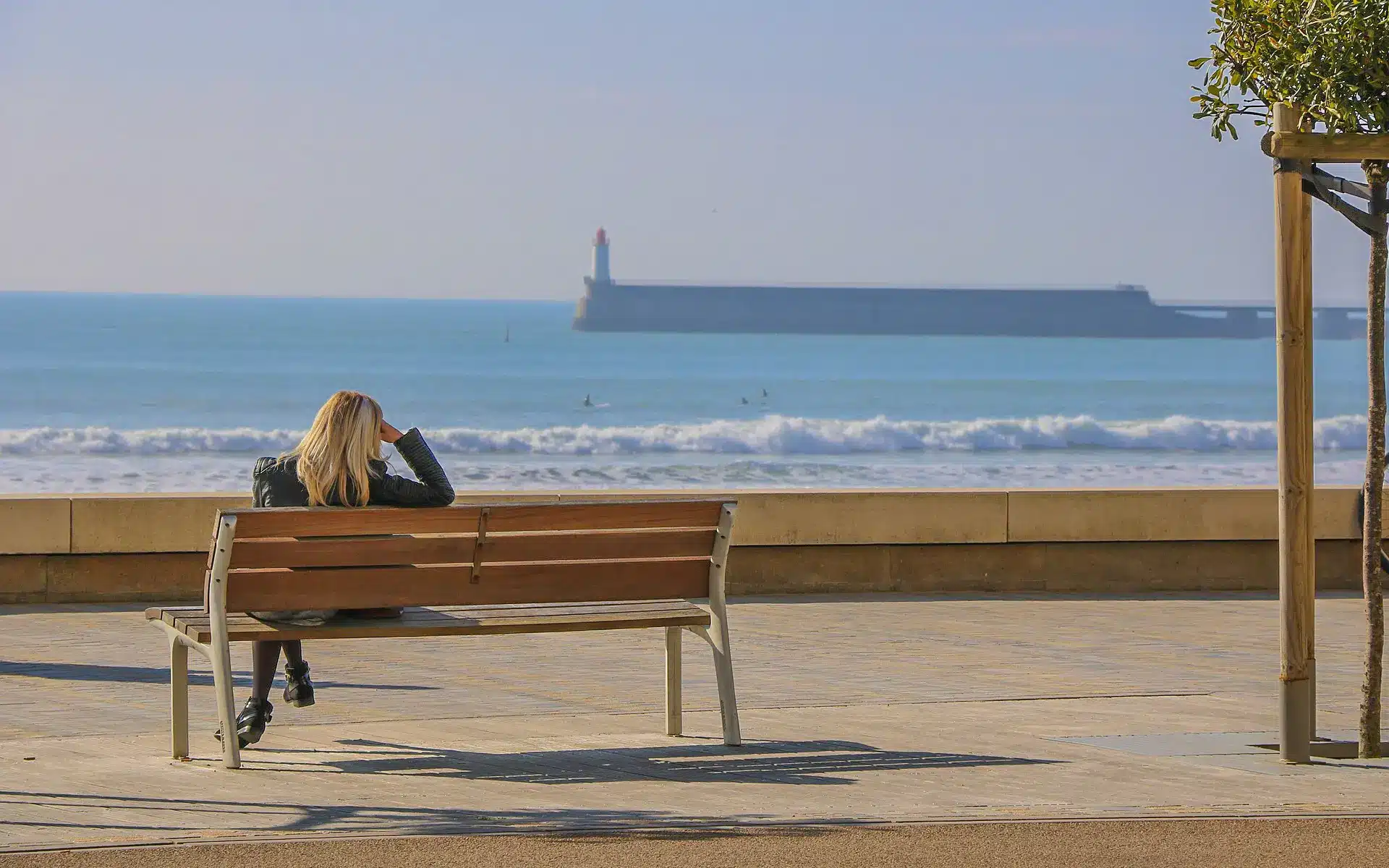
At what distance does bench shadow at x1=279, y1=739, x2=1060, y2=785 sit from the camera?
5.79 meters

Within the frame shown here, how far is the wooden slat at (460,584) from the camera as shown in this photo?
5898 mm

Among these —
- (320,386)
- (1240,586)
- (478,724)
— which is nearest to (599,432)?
(320,386)

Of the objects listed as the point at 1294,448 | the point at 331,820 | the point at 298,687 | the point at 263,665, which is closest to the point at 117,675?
the point at 298,687

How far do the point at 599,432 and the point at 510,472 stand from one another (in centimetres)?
764

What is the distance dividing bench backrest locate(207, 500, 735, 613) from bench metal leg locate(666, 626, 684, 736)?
8.4 inches

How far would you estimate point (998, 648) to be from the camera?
9039 millimetres

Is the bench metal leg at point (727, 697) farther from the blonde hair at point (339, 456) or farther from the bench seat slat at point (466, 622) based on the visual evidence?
the blonde hair at point (339, 456)

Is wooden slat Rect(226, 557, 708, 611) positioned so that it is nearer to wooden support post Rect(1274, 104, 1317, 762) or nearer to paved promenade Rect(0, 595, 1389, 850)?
paved promenade Rect(0, 595, 1389, 850)

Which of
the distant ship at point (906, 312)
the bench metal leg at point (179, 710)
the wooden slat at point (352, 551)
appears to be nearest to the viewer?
the wooden slat at point (352, 551)

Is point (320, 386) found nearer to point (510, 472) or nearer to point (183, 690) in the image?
point (510, 472)

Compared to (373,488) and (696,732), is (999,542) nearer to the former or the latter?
(696,732)

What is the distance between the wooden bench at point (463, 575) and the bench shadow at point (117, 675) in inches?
58.9

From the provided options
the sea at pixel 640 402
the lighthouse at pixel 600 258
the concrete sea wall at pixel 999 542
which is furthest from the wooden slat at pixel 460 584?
the lighthouse at pixel 600 258

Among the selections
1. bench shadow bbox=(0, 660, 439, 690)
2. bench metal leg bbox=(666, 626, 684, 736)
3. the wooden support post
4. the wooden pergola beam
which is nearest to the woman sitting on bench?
bench metal leg bbox=(666, 626, 684, 736)
